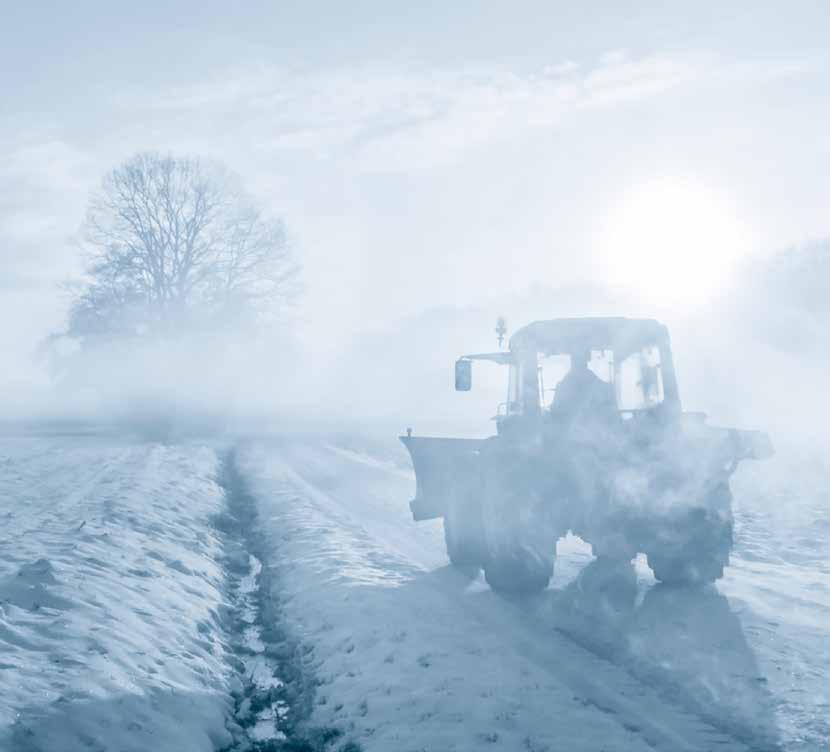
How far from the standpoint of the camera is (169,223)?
3278cm

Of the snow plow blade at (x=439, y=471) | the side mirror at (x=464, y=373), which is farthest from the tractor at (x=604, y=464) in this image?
the side mirror at (x=464, y=373)

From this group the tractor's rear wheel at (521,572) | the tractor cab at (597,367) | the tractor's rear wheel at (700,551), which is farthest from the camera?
the tractor cab at (597,367)

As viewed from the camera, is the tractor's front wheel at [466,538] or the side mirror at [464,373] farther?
the side mirror at [464,373]

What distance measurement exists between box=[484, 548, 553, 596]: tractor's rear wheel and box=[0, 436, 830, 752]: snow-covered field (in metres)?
0.35

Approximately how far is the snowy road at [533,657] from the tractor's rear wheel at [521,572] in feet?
0.68

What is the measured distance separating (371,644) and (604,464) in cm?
312

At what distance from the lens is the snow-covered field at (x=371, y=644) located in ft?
16.8

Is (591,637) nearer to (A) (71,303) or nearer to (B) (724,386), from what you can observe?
(B) (724,386)

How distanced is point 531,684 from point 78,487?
11.8 m

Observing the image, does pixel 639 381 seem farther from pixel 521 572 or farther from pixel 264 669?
pixel 264 669

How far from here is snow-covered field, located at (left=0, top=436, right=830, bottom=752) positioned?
16.8 ft

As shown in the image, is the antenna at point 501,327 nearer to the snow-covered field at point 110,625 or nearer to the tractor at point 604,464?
the tractor at point 604,464

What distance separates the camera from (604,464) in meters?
8.26

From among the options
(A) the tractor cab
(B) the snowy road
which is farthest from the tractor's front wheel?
(A) the tractor cab
